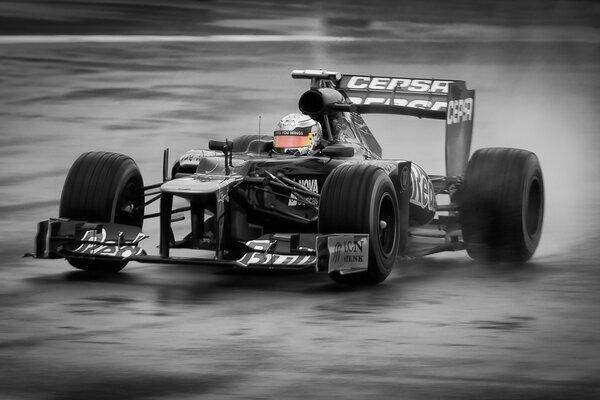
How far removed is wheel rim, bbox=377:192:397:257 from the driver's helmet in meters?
1.21

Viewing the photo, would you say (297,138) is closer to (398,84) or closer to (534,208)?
(398,84)

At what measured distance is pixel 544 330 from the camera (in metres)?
11.0

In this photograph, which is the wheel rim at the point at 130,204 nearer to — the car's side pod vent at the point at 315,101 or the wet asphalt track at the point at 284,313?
the wet asphalt track at the point at 284,313

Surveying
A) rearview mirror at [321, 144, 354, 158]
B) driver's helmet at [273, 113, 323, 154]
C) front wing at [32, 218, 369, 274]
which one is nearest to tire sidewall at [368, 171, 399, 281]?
front wing at [32, 218, 369, 274]

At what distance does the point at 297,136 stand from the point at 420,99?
1.87 metres

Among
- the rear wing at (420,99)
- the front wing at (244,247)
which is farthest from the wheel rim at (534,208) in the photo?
the front wing at (244,247)

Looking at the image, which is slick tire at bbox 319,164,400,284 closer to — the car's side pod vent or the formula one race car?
the formula one race car

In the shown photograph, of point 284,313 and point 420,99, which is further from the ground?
point 420,99

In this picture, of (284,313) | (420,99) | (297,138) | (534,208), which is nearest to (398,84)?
(420,99)

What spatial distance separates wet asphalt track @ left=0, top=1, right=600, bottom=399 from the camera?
9.30m

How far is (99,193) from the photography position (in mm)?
13023

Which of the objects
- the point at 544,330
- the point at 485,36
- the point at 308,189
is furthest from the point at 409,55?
the point at 544,330

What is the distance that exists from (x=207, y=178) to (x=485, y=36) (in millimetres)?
22904

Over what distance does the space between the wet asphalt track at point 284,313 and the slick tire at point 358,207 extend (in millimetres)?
176
